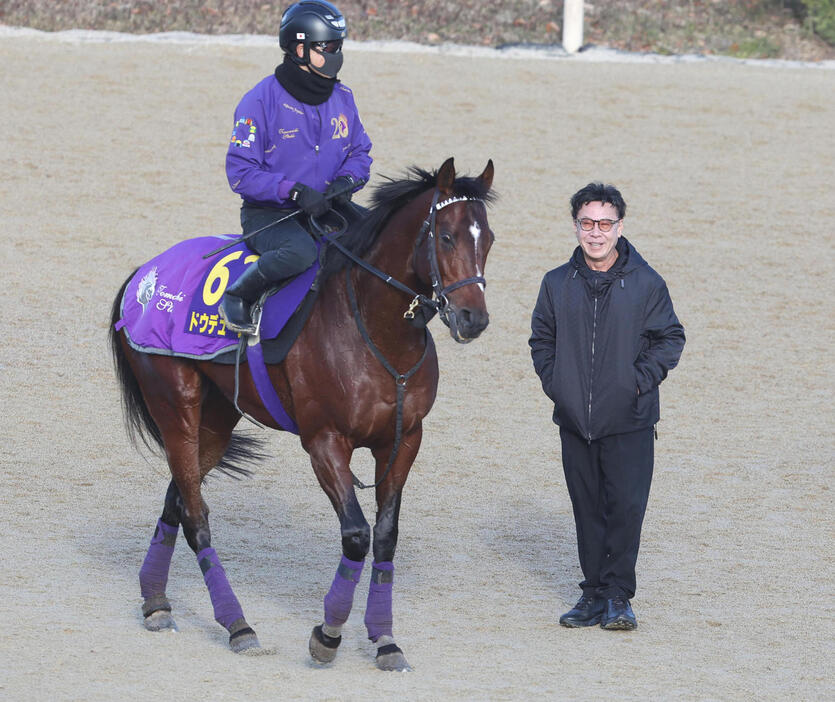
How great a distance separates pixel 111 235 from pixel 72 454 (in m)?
5.38

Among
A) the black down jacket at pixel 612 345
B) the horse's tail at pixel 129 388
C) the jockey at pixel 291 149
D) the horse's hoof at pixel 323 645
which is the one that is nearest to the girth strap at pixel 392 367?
the jockey at pixel 291 149

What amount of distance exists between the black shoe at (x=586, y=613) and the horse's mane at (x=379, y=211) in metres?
1.87

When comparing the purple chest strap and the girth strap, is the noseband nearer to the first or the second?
the girth strap

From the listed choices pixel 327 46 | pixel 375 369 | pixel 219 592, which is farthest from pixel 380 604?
pixel 327 46

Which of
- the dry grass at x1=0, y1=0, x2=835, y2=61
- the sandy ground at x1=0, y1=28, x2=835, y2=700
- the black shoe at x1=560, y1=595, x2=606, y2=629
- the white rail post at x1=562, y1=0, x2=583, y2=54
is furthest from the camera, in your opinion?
the dry grass at x1=0, y1=0, x2=835, y2=61

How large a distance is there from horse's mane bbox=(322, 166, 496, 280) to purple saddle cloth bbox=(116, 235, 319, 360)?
0.12 m

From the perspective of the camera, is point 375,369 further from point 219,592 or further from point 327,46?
point 327,46

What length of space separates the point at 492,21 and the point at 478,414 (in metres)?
11.8

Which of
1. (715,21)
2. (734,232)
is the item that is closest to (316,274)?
(734,232)

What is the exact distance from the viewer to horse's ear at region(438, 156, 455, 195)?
17.7 feet

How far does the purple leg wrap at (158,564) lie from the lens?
6.41 metres

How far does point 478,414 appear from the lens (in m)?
10.5

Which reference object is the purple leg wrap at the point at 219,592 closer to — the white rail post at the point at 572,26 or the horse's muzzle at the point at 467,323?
the horse's muzzle at the point at 467,323

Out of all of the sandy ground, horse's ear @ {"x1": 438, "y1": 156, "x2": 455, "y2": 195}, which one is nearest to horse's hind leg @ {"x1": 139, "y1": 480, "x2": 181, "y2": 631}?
the sandy ground
